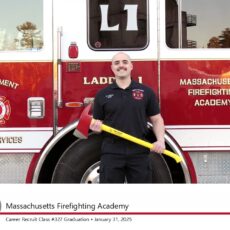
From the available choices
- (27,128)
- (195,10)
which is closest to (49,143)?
(27,128)

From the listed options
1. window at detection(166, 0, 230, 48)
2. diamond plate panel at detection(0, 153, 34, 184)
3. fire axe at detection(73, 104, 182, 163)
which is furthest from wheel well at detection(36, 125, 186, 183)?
window at detection(166, 0, 230, 48)

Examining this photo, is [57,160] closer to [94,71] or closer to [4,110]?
[4,110]

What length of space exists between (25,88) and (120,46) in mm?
924

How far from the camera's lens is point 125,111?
4.11 metres

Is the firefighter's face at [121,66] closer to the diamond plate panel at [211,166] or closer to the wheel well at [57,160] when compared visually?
the wheel well at [57,160]

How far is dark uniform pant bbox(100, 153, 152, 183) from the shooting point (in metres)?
4.16

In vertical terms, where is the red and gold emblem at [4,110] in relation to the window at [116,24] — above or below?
below

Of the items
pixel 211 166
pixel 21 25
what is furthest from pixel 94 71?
pixel 211 166

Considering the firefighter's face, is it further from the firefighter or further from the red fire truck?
the red fire truck

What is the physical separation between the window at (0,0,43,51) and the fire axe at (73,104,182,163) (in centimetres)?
83

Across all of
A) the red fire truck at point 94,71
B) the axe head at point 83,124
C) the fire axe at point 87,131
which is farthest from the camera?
the red fire truck at point 94,71

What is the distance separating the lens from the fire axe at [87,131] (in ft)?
13.4

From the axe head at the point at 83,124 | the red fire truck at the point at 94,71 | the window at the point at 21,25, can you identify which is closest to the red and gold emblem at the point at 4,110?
the red fire truck at the point at 94,71

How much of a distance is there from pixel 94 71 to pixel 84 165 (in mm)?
844
